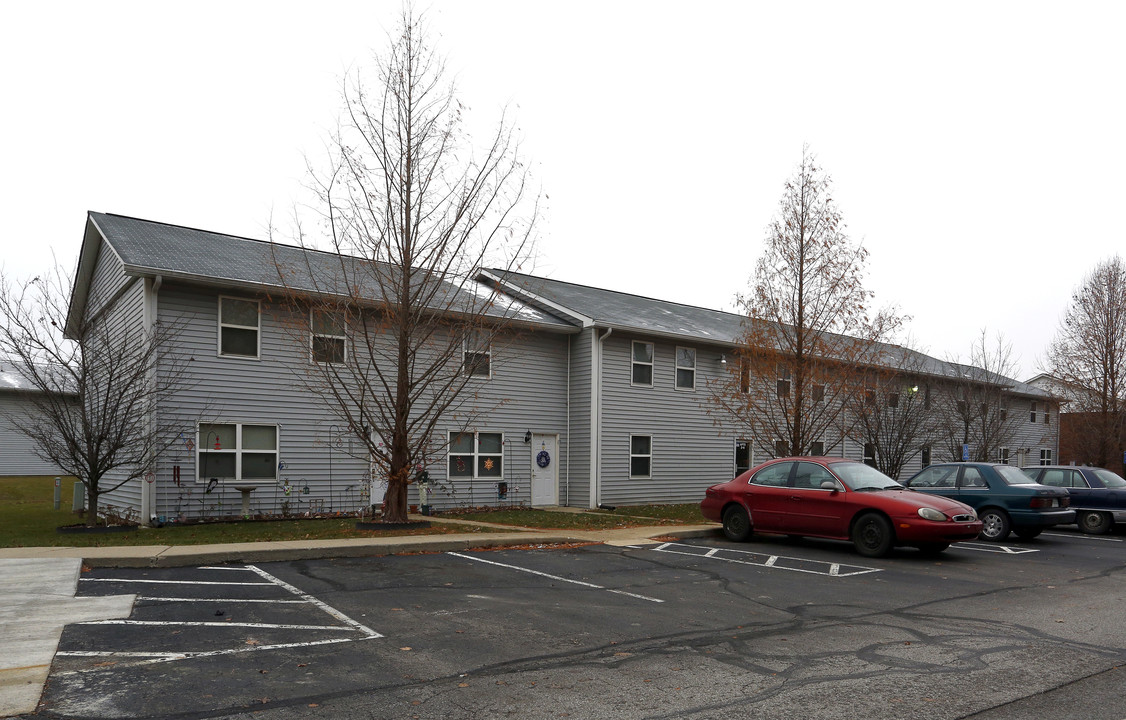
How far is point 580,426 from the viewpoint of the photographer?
23.0 meters

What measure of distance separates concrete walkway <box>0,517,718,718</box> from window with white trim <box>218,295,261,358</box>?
573cm

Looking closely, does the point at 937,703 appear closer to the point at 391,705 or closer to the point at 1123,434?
the point at 391,705

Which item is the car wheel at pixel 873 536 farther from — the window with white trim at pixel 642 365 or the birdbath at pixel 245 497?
the birdbath at pixel 245 497

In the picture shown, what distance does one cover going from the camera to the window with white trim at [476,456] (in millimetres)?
20859

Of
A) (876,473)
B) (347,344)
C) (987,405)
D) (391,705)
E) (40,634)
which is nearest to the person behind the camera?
(391,705)

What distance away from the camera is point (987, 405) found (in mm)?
29062

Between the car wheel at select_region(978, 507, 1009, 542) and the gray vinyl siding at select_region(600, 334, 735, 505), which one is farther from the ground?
the gray vinyl siding at select_region(600, 334, 735, 505)

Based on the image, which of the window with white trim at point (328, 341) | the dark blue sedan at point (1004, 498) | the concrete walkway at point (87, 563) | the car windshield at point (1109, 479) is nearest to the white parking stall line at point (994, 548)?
the dark blue sedan at point (1004, 498)

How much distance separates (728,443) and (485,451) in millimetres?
9150

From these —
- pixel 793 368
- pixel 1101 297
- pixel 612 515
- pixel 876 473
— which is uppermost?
pixel 1101 297

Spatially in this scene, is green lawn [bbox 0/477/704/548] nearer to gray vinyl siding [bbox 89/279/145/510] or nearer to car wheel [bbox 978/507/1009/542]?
gray vinyl siding [bbox 89/279/145/510]

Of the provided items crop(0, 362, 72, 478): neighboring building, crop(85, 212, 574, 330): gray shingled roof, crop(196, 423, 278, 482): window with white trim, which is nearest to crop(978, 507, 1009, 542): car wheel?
crop(85, 212, 574, 330): gray shingled roof

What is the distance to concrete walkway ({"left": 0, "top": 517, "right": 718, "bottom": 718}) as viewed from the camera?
5.98m

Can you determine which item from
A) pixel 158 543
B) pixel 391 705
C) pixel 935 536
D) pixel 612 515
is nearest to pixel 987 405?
pixel 612 515
